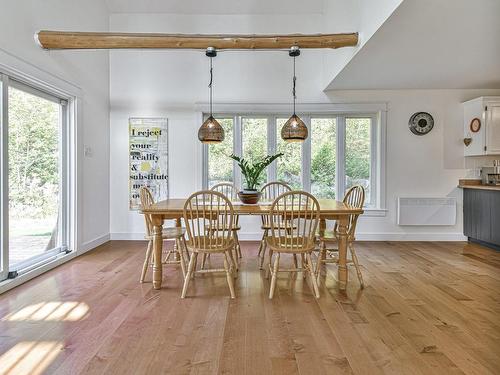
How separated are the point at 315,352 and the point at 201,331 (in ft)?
2.53

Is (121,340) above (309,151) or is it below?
below

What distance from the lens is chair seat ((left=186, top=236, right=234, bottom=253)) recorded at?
2818mm

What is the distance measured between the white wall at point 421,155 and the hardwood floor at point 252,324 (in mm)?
1601

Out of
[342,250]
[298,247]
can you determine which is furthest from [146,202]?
[342,250]

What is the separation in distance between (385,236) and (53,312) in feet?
15.2

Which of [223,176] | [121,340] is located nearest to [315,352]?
[121,340]

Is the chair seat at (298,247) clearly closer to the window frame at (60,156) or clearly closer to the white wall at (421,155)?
the window frame at (60,156)

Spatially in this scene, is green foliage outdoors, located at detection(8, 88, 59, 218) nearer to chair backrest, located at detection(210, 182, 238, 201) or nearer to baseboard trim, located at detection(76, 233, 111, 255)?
baseboard trim, located at detection(76, 233, 111, 255)

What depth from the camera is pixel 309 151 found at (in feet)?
17.2

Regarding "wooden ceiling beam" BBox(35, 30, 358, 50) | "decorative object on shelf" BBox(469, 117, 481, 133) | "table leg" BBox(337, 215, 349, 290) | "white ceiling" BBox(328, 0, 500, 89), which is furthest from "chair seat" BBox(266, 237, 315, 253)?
"decorative object on shelf" BBox(469, 117, 481, 133)

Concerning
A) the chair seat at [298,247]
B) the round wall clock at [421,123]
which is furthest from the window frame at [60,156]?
the round wall clock at [421,123]

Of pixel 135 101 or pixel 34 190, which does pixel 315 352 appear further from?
pixel 135 101

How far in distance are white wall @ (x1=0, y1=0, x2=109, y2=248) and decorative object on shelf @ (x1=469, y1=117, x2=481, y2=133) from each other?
572cm

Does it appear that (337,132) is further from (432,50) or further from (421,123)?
(432,50)
